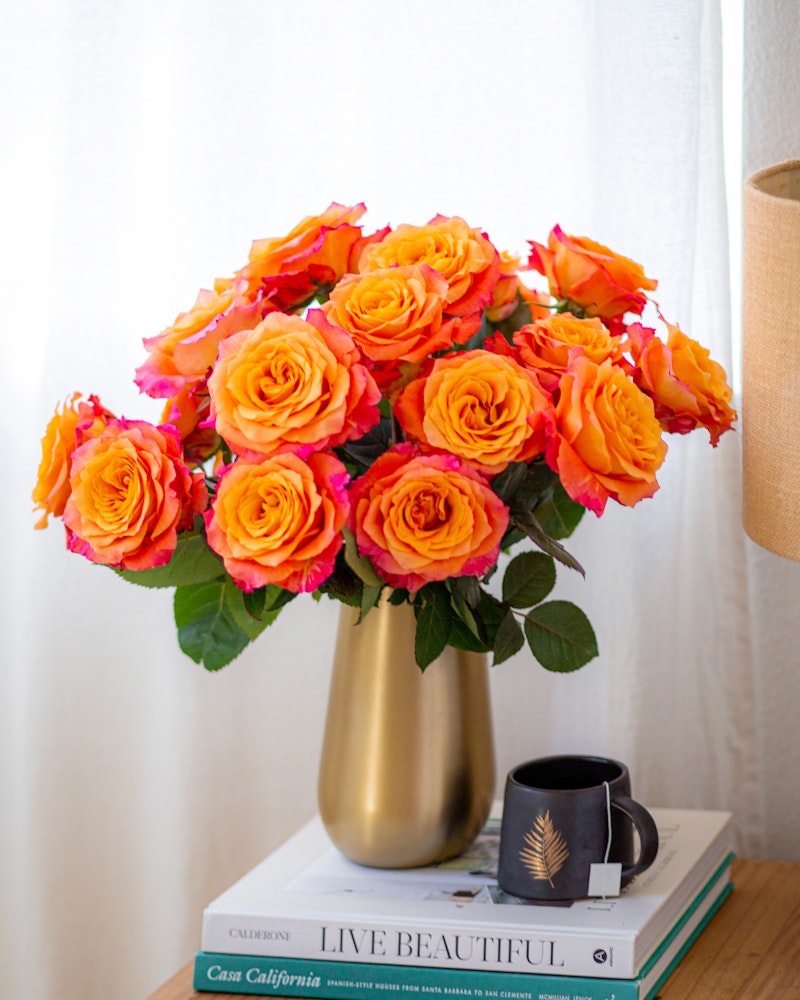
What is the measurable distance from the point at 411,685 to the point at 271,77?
544 mm

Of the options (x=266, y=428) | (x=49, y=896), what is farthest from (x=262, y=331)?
(x=49, y=896)

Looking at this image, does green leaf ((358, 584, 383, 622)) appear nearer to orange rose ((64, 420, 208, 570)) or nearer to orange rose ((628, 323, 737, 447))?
orange rose ((64, 420, 208, 570))

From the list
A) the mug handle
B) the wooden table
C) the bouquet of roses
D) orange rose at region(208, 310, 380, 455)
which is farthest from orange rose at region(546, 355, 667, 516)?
the wooden table

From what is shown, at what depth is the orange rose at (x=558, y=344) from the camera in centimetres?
80

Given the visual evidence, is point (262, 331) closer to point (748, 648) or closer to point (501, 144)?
point (501, 144)

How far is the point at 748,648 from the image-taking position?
106 cm

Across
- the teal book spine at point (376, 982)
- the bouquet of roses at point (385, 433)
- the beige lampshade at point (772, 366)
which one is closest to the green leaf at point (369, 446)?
the bouquet of roses at point (385, 433)

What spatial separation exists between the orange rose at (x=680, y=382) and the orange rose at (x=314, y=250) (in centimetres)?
20

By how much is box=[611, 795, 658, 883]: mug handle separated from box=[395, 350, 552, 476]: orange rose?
0.80ft

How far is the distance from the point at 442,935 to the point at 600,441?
341 millimetres

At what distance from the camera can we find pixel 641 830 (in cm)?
82

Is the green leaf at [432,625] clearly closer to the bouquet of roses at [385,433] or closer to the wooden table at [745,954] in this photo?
the bouquet of roses at [385,433]

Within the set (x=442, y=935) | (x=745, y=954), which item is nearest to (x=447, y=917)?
(x=442, y=935)

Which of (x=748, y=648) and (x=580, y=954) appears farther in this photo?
(x=748, y=648)
